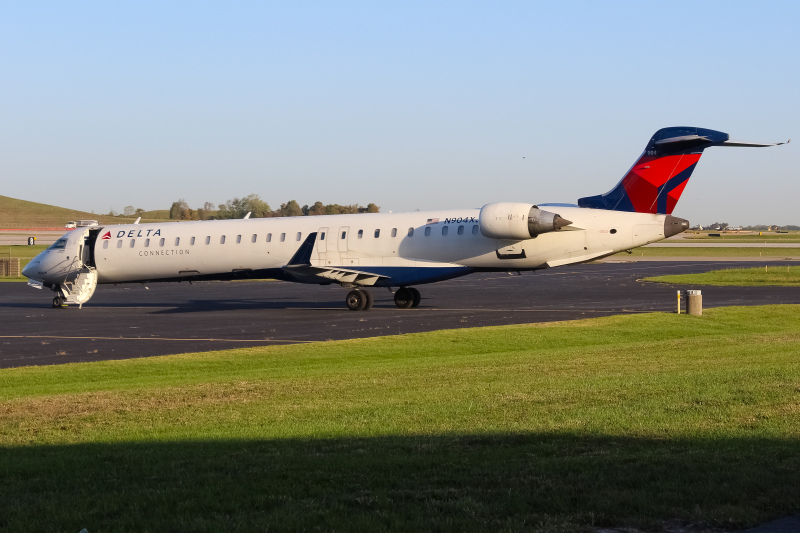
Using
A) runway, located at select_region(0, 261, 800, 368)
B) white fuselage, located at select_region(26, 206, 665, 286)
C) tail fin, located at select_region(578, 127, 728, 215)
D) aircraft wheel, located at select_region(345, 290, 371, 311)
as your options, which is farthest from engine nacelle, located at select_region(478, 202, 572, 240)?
aircraft wheel, located at select_region(345, 290, 371, 311)

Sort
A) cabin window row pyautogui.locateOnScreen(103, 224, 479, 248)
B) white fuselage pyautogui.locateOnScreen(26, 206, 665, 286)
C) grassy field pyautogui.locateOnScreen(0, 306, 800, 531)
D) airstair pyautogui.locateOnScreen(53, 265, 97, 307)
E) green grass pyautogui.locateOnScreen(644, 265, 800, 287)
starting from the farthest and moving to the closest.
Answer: green grass pyautogui.locateOnScreen(644, 265, 800, 287) < airstair pyautogui.locateOnScreen(53, 265, 97, 307) < cabin window row pyautogui.locateOnScreen(103, 224, 479, 248) < white fuselage pyautogui.locateOnScreen(26, 206, 665, 286) < grassy field pyautogui.locateOnScreen(0, 306, 800, 531)

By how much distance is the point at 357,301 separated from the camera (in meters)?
34.5

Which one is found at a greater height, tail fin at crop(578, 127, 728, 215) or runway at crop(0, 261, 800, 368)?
tail fin at crop(578, 127, 728, 215)

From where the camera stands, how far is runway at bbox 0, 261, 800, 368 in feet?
81.4

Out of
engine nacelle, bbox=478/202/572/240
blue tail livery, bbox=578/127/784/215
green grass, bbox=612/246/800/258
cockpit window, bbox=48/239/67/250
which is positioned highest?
blue tail livery, bbox=578/127/784/215

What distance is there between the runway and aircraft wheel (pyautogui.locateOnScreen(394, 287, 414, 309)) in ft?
1.73

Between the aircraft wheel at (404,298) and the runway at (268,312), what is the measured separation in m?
0.53

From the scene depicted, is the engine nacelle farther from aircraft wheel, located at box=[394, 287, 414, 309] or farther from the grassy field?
the grassy field

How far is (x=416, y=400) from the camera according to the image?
42.5 feet

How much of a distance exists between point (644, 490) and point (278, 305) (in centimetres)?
3205

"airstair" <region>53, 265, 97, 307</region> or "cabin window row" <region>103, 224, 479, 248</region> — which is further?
"airstair" <region>53, 265, 97, 307</region>

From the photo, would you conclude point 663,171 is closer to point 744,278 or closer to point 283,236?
Answer: point 283,236

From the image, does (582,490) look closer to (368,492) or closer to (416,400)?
(368,492)

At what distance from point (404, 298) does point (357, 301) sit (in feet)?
6.75
